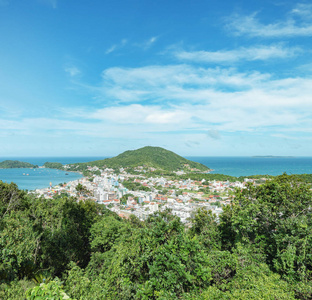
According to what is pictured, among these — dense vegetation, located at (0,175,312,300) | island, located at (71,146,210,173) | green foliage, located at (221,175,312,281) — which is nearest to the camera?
dense vegetation, located at (0,175,312,300)

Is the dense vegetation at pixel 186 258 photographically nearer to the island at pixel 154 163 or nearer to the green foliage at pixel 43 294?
the green foliage at pixel 43 294

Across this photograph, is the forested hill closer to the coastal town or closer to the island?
the island

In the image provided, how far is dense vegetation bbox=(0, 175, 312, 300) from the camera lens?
11.0 ft

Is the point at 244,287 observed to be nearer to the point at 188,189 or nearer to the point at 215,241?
the point at 215,241

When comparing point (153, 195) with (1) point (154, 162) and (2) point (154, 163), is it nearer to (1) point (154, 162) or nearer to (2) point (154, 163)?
(2) point (154, 163)

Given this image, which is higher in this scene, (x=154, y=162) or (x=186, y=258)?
(x=186, y=258)

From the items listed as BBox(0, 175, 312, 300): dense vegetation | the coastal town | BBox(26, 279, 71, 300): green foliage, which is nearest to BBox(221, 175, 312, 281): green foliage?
BBox(0, 175, 312, 300): dense vegetation

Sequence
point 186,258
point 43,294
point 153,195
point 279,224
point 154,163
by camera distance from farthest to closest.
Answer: point 154,163 < point 153,195 < point 279,224 < point 186,258 < point 43,294

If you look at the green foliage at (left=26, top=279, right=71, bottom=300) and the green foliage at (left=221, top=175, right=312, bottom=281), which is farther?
the green foliage at (left=221, top=175, right=312, bottom=281)

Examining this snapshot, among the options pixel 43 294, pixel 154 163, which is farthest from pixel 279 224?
pixel 154 163

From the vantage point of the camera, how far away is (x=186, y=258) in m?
3.51

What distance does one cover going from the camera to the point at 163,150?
337 ft

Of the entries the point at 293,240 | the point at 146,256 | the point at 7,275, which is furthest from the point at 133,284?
the point at 293,240

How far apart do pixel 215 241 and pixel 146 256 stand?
4516 millimetres
